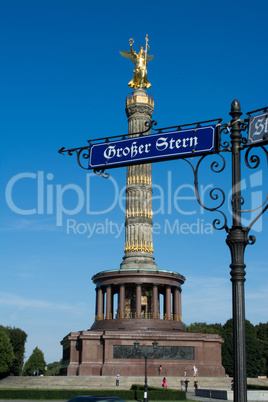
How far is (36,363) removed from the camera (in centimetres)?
10994

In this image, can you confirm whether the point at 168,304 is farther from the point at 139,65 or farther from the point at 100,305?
the point at 139,65

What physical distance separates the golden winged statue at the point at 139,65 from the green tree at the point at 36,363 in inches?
2722

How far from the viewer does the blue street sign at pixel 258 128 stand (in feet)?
34.3

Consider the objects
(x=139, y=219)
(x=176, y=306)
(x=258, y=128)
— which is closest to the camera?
(x=258, y=128)

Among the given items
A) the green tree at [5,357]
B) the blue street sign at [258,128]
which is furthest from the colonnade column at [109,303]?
the blue street sign at [258,128]

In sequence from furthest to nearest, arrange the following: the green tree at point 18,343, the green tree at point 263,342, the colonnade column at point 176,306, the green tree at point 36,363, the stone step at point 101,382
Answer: the green tree at point 36,363, the green tree at point 18,343, the green tree at point 263,342, the colonnade column at point 176,306, the stone step at point 101,382

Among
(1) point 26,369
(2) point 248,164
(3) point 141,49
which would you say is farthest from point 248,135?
(1) point 26,369

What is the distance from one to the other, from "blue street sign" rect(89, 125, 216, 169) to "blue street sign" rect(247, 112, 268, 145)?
0.86 m

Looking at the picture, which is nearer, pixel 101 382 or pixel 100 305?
pixel 101 382

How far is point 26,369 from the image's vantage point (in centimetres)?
11344

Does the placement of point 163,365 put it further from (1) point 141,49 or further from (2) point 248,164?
(2) point 248,164

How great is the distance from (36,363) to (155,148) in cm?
10584

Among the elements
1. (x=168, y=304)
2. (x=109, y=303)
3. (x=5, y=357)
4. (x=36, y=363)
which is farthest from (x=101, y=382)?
(x=36, y=363)

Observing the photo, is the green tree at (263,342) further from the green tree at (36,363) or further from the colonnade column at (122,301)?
the green tree at (36,363)
